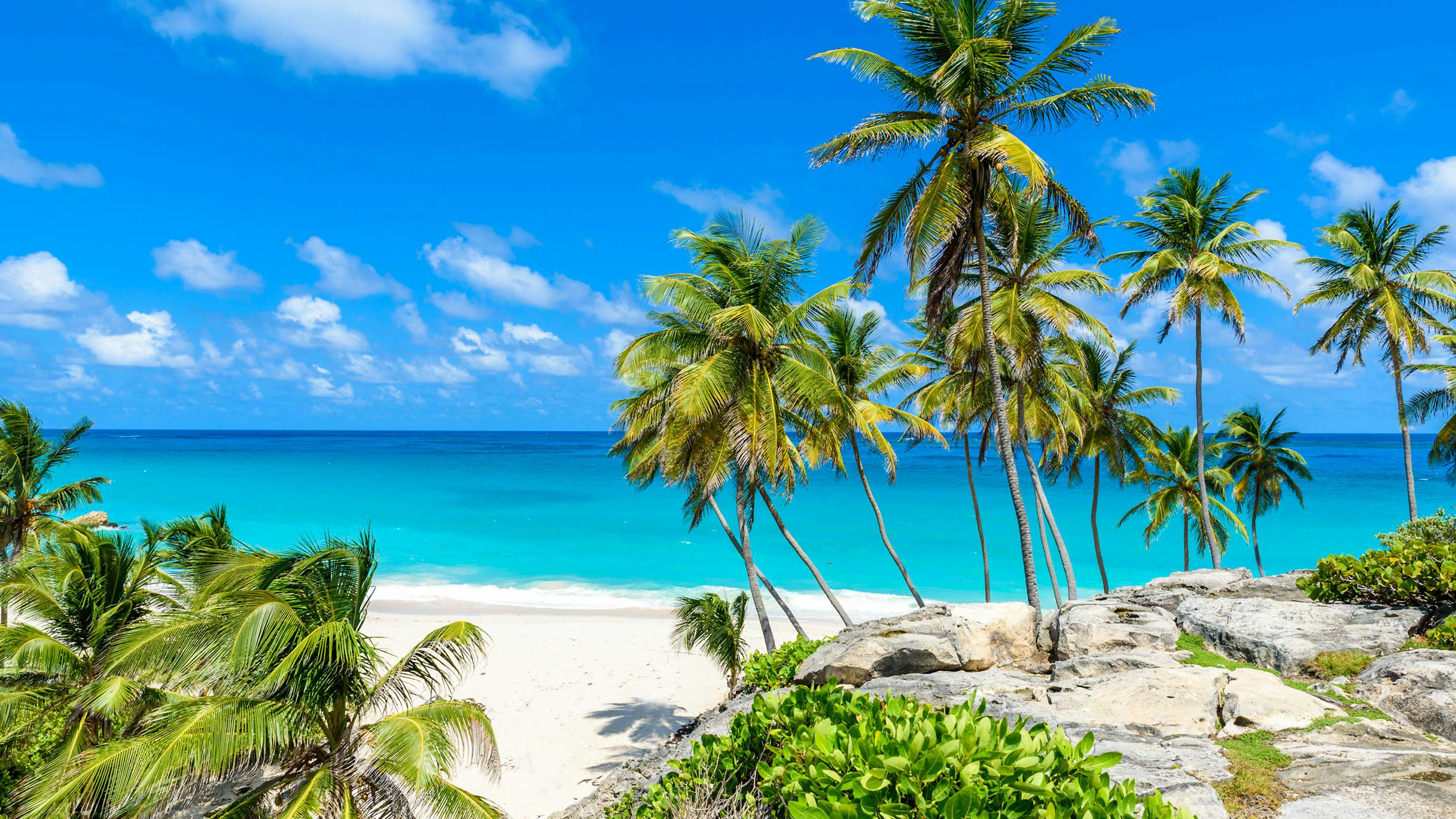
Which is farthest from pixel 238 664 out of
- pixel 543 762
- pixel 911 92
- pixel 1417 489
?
pixel 1417 489

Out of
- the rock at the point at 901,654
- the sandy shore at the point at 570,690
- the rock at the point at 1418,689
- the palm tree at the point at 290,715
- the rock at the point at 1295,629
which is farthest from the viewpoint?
the sandy shore at the point at 570,690

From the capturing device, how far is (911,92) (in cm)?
1245

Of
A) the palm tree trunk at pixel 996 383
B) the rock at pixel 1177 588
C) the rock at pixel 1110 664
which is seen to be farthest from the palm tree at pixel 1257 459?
the rock at pixel 1110 664

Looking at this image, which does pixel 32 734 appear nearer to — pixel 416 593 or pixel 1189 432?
pixel 416 593

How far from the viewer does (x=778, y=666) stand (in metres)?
11.1

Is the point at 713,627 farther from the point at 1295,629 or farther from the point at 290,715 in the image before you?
the point at 1295,629

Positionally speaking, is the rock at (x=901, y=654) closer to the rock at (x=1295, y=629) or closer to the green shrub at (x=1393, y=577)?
the rock at (x=1295, y=629)

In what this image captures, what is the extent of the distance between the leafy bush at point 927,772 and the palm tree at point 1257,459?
91.8ft

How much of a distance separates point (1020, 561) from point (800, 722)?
39.2m

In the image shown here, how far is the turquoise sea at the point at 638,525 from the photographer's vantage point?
32938mm

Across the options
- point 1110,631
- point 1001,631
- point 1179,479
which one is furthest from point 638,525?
point 1110,631

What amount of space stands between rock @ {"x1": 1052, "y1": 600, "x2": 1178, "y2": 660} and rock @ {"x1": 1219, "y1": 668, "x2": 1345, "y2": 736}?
2209mm

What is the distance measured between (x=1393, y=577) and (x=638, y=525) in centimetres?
4388

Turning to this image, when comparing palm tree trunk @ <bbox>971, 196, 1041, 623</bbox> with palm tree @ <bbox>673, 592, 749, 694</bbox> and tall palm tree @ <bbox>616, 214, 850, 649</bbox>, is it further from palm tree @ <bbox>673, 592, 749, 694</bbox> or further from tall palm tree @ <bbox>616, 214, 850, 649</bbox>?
palm tree @ <bbox>673, 592, 749, 694</bbox>
